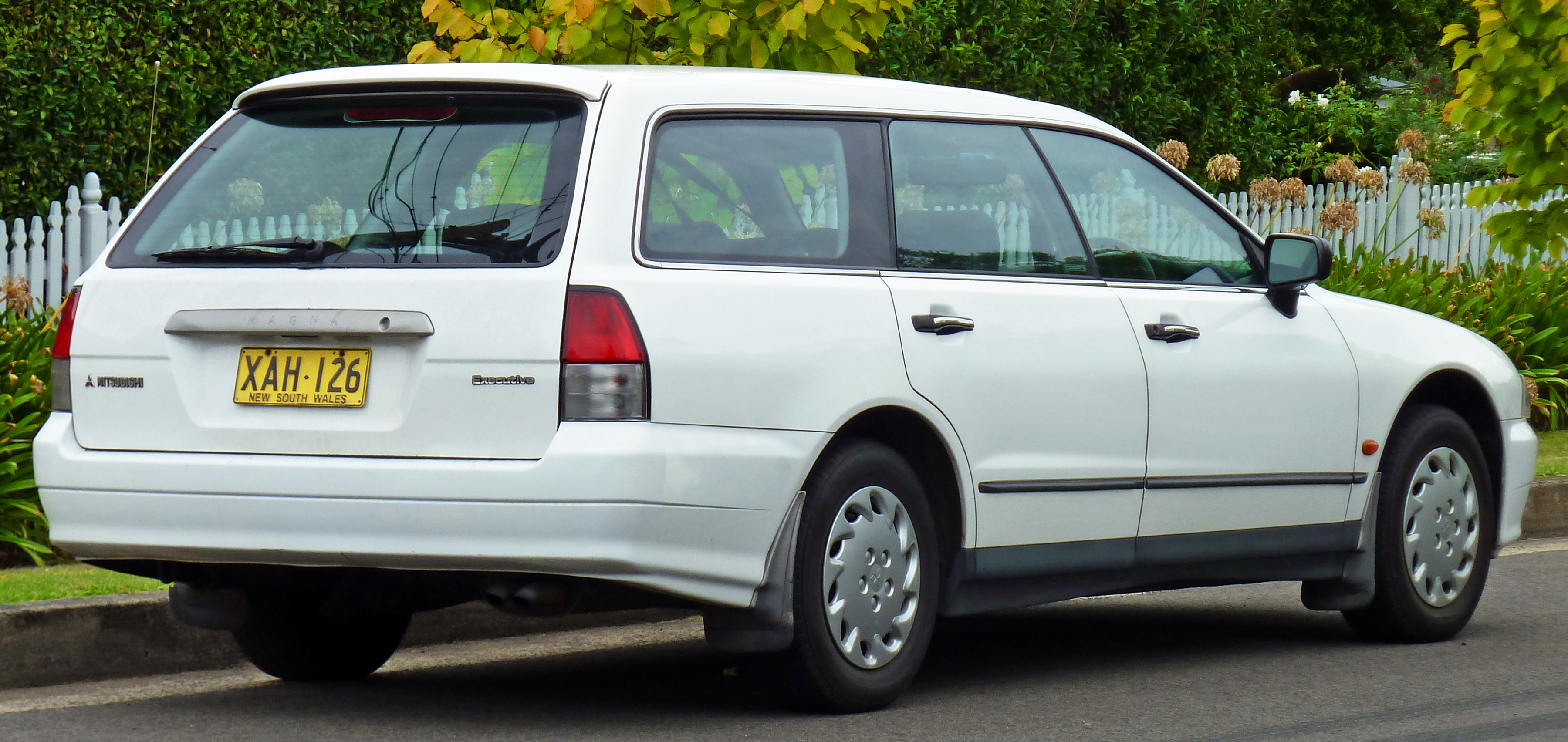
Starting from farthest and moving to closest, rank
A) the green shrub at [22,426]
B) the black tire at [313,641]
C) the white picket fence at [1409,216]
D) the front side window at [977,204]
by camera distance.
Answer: the white picket fence at [1409,216], the green shrub at [22,426], the black tire at [313,641], the front side window at [977,204]

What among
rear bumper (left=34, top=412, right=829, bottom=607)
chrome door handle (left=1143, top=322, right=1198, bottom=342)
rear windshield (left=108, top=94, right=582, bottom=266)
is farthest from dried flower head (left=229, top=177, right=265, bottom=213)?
chrome door handle (left=1143, top=322, right=1198, bottom=342)

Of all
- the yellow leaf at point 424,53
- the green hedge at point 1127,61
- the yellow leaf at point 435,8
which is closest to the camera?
the yellow leaf at point 424,53

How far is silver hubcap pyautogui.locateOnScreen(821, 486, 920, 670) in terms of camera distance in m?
5.13

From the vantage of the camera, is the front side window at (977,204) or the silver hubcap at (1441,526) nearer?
the front side window at (977,204)

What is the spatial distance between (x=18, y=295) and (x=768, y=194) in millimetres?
4483

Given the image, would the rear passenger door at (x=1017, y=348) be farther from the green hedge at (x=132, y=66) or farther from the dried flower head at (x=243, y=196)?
the green hedge at (x=132, y=66)

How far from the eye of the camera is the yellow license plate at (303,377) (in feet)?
15.6

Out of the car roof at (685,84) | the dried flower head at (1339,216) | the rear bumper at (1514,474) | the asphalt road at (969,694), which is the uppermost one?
the car roof at (685,84)

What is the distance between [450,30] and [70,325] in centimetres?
357

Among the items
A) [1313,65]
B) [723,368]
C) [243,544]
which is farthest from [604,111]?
[1313,65]

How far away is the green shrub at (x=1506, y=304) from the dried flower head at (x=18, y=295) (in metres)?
7.78

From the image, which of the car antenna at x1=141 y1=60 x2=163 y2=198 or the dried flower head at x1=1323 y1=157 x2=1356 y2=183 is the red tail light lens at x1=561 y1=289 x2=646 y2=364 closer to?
the car antenna at x1=141 y1=60 x2=163 y2=198

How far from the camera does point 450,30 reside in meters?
8.48

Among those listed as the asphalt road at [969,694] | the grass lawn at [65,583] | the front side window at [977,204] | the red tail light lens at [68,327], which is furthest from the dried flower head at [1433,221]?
the red tail light lens at [68,327]
